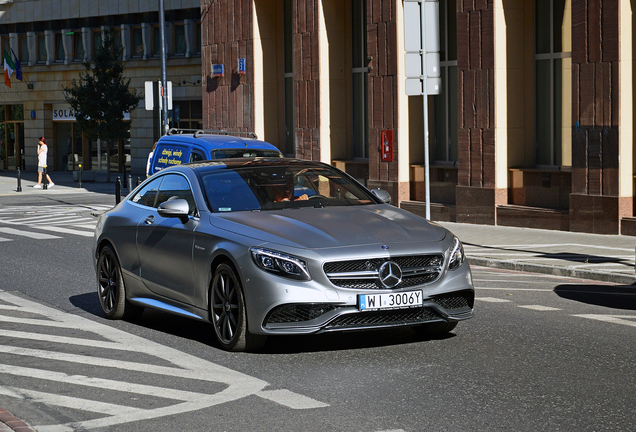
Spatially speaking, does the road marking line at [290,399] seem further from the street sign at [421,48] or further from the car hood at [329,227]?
the street sign at [421,48]

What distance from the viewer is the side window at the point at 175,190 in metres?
8.71

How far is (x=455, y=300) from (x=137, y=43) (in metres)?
42.5

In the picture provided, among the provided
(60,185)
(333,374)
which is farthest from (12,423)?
(60,185)

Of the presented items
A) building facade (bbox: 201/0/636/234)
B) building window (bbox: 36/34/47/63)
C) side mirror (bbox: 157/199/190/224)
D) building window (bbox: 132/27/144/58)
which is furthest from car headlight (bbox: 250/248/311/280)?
building window (bbox: 36/34/47/63)

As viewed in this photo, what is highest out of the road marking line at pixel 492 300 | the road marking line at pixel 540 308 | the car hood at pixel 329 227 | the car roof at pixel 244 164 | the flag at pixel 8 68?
the flag at pixel 8 68

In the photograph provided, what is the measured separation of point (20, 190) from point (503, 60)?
21089 millimetres

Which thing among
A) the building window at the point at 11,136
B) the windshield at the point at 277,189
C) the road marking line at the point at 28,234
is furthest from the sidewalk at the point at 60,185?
the windshield at the point at 277,189

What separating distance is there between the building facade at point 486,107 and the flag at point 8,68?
26429 mm

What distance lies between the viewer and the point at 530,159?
1997cm

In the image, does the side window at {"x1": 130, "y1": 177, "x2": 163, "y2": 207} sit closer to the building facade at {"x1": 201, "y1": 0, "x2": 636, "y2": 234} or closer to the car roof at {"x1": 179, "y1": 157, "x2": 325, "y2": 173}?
the car roof at {"x1": 179, "y1": 157, "x2": 325, "y2": 173}

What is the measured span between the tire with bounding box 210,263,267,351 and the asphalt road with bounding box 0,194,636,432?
110 millimetres

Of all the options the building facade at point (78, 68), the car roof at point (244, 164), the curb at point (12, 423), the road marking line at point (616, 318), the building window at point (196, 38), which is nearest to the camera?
the curb at point (12, 423)

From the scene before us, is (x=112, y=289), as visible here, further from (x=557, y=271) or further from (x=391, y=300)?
(x=557, y=271)

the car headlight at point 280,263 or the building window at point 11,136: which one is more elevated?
the building window at point 11,136
